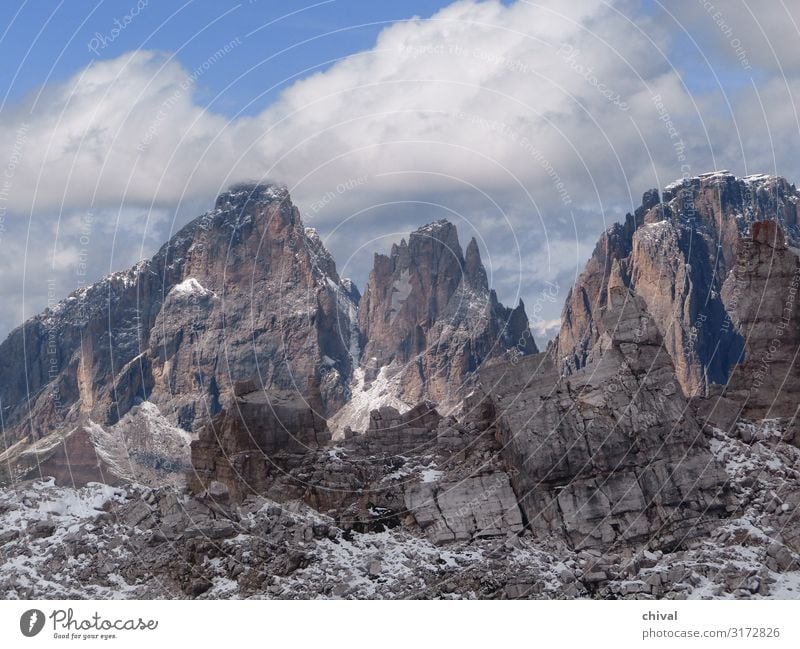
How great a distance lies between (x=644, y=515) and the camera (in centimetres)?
11394

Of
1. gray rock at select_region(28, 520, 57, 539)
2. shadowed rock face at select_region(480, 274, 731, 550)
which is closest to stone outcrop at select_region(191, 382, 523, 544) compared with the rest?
shadowed rock face at select_region(480, 274, 731, 550)

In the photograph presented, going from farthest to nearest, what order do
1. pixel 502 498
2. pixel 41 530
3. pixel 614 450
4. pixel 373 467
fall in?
pixel 373 467, pixel 614 450, pixel 502 498, pixel 41 530

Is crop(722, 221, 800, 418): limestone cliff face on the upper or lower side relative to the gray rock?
upper

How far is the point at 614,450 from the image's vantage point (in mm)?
116938

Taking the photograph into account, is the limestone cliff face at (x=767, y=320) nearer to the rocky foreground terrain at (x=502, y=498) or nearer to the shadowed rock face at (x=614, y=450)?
the rocky foreground terrain at (x=502, y=498)

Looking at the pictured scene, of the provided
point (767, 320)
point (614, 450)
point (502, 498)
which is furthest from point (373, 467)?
point (767, 320)

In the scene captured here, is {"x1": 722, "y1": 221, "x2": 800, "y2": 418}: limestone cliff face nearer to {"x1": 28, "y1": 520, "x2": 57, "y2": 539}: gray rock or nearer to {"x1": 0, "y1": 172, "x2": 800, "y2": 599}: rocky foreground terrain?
{"x1": 0, "y1": 172, "x2": 800, "y2": 599}: rocky foreground terrain

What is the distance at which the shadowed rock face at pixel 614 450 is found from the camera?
11362cm

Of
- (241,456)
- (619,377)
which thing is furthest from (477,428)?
(241,456)

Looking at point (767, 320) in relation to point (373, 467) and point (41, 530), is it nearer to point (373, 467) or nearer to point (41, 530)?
point (373, 467)

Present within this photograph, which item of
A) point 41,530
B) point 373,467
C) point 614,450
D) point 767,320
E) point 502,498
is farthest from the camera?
point 767,320

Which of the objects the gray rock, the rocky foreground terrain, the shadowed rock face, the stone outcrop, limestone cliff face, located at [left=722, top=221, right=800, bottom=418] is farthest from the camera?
limestone cliff face, located at [left=722, top=221, right=800, bottom=418]

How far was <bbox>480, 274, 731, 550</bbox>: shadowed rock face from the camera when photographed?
373ft

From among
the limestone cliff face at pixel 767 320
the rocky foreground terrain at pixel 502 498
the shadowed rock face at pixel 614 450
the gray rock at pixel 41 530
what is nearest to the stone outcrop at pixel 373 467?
the rocky foreground terrain at pixel 502 498
